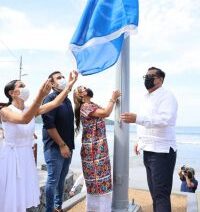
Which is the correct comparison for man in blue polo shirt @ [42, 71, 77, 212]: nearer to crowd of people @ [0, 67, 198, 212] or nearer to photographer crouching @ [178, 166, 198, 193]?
crowd of people @ [0, 67, 198, 212]

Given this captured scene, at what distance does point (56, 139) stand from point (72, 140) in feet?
1.07

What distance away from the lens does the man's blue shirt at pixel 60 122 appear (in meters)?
4.17

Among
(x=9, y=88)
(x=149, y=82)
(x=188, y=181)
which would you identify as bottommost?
(x=188, y=181)

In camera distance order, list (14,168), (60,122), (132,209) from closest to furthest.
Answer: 1. (14,168)
2. (60,122)
3. (132,209)

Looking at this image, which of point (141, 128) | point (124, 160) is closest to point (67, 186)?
point (124, 160)

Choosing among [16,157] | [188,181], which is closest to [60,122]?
[16,157]

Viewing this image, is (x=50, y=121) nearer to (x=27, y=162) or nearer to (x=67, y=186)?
(x=27, y=162)

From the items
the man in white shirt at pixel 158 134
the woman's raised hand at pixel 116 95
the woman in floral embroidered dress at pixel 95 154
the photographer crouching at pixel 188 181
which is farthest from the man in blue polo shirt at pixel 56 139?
the photographer crouching at pixel 188 181

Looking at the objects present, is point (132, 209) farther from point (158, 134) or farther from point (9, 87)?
point (9, 87)

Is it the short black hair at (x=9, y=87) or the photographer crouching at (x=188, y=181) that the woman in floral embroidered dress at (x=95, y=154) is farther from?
the photographer crouching at (x=188, y=181)

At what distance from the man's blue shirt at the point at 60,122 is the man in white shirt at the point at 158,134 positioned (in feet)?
2.81

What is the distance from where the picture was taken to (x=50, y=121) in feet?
13.6

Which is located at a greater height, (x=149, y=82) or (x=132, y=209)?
(x=149, y=82)

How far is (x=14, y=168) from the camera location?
11.2 feet
